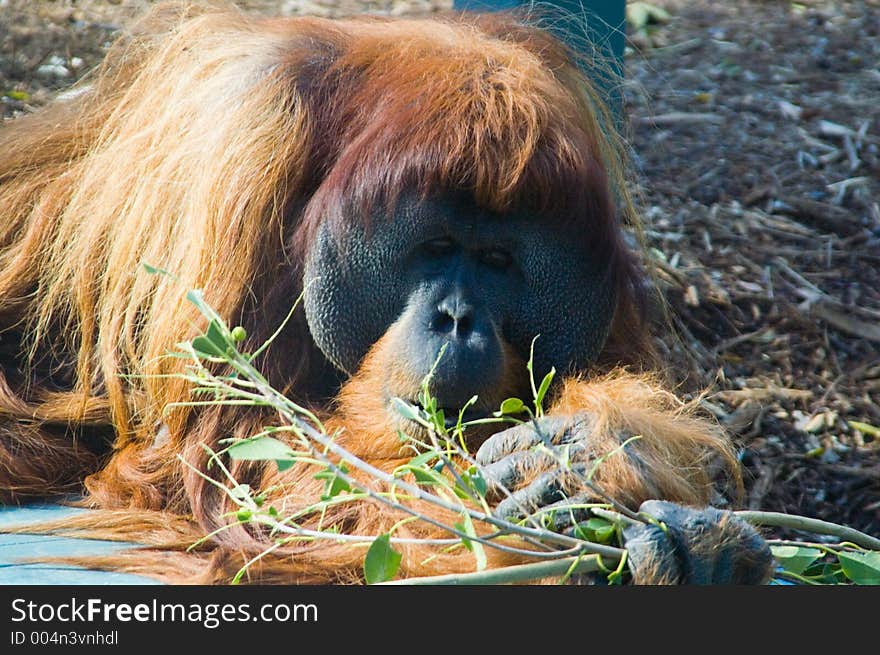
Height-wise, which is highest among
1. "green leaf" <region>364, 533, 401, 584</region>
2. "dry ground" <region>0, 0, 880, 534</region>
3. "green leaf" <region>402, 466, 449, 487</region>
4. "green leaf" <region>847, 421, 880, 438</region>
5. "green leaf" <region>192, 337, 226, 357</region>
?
"green leaf" <region>192, 337, 226, 357</region>

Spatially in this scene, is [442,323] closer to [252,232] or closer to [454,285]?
[454,285]

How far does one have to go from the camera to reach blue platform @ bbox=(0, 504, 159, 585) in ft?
8.73

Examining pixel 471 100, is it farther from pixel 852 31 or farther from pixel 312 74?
pixel 852 31

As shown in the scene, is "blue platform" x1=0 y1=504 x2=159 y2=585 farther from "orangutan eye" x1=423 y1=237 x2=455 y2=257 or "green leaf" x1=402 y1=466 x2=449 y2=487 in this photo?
"orangutan eye" x1=423 y1=237 x2=455 y2=257

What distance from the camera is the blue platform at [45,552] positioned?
2.66 meters

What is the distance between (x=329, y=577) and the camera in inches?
106

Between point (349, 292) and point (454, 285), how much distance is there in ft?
0.92

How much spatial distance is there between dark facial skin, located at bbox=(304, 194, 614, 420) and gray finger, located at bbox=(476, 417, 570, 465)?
0.17m

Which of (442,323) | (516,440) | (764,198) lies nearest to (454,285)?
(442,323)

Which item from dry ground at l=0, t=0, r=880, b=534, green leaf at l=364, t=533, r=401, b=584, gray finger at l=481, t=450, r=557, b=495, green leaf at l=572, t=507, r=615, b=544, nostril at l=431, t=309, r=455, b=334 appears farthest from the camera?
dry ground at l=0, t=0, r=880, b=534

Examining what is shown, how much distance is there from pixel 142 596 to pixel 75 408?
1343mm

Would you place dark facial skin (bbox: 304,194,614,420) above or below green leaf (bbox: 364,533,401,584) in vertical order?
above

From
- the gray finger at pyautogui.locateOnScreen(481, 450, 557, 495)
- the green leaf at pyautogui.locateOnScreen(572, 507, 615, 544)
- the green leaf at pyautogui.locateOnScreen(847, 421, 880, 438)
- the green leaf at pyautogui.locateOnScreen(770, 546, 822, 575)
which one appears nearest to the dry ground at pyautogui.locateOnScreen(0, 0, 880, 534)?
the green leaf at pyautogui.locateOnScreen(847, 421, 880, 438)

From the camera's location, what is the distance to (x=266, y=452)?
225cm
